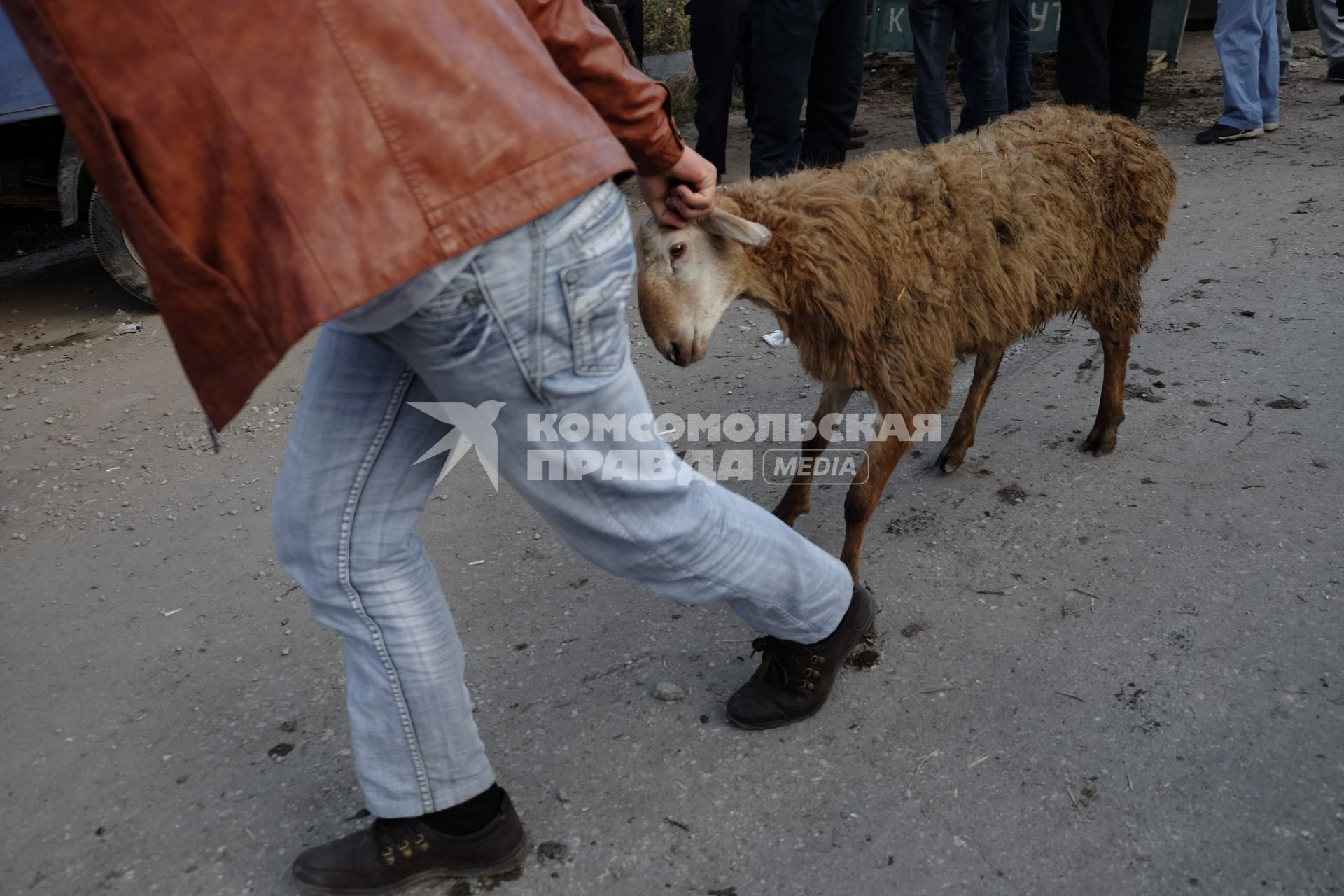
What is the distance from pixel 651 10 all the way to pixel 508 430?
10239mm

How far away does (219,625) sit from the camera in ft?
10.5

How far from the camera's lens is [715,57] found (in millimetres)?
6719

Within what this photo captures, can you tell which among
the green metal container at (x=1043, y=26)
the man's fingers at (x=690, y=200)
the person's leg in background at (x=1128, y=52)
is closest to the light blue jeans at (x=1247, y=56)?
the person's leg in background at (x=1128, y=52)

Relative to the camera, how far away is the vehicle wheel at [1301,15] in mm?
10664

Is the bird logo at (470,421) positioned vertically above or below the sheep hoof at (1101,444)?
above

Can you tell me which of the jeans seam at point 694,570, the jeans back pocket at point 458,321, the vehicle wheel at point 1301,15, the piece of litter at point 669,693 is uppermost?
the jeans back pocket at point 458,321

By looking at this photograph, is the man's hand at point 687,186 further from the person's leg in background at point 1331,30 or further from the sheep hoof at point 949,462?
the person's leg in background at point 1331,30

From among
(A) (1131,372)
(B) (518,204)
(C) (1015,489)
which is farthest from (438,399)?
(A) (1131,372)

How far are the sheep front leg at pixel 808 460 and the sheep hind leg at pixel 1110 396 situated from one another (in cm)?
99

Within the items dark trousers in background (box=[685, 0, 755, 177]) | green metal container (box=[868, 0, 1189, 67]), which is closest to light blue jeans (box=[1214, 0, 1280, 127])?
green metal container (box=[868, 0, 1189, 67])

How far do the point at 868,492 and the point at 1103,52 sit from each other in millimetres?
4948

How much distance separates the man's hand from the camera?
2070 millimetres

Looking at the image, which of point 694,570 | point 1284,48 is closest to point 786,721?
point 694,570

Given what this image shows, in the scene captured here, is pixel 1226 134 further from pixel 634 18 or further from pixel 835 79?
pixel 634 18
